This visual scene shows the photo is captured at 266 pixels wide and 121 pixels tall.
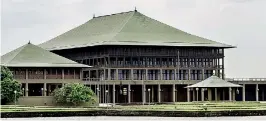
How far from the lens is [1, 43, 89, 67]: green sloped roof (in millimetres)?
145750

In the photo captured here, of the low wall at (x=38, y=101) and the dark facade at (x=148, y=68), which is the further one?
the dark facade at (x=148, y=68)

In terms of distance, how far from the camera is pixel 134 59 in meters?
165

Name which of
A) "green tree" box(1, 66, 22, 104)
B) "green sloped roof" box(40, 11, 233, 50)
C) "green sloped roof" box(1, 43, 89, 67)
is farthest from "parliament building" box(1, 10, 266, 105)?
"green tree" box(1, 66, 22, 104)

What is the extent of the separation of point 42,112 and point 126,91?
49643 mm

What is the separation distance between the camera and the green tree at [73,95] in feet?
458

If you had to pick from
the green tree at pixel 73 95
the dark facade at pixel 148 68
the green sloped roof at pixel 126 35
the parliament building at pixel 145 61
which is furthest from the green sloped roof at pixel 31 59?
the green sloped roof at pixel 126 35

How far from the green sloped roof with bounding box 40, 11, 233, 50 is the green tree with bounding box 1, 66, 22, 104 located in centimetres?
2904

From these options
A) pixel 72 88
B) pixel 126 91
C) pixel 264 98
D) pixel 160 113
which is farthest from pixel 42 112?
pixel 264 98

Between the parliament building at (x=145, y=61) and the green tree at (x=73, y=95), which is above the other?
the parliament building at (x=145, y=61)

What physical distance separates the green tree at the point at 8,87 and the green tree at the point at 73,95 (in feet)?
24.9

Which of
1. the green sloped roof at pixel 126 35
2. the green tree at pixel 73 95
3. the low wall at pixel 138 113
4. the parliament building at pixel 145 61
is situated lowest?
the low wall at pixel 138 113

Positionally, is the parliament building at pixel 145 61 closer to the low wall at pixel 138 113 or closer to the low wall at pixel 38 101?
A: the low wall at pixel 38 101

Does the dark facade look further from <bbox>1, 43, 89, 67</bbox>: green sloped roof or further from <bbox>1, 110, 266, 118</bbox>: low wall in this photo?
<bbox>1, 110, 266, 118</bbox>: low wall

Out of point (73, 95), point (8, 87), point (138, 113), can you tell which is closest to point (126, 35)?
point (73, 95)
